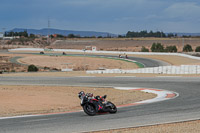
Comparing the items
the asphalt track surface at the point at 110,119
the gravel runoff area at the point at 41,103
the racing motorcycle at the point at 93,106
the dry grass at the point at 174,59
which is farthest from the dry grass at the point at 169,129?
the dry grass at the point at 174,59

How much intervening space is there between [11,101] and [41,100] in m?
1.65

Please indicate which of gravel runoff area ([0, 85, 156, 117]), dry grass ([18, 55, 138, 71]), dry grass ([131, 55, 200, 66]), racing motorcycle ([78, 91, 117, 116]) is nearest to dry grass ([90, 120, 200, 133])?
racing motorcycle ([78, 91, 117, 116])

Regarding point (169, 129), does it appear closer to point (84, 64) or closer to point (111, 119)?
point (111, 119)

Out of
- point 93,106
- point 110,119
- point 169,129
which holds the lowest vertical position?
point 110,119

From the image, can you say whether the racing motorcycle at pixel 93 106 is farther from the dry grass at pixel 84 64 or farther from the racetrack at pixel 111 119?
the dry grass at pixel 84 64

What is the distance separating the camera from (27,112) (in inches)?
617

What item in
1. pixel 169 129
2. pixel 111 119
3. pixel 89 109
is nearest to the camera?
pixel 169 129

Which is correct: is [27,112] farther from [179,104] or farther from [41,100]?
[179,104]

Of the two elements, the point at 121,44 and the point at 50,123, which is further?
the point at 121,44

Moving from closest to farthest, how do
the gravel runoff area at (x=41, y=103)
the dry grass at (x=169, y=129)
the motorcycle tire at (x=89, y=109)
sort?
1. the dry grass at (x=169, y=129)
2. the motorcycle tire at (x=89, y=109)
3. the gravel runoff area at (x=41, y=103)

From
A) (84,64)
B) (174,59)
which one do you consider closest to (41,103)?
(84,64)

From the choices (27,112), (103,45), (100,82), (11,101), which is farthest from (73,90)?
(103,45)

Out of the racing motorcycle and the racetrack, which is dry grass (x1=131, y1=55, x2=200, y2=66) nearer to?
the racetrack

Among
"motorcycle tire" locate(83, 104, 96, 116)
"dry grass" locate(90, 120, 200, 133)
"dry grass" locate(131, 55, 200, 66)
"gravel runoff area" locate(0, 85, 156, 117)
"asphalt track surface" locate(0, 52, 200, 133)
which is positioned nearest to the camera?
"dry grass" locate(90, 120, 200, 133)
